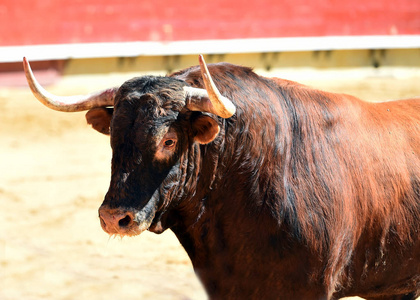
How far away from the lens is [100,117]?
3.27m

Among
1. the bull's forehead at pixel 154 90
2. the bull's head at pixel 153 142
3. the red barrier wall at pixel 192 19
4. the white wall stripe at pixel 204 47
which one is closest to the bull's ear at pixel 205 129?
the bull's head at pixel 153 142

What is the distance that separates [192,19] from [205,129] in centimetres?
833

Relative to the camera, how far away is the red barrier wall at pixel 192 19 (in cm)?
1021

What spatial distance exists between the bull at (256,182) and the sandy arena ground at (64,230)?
68cm

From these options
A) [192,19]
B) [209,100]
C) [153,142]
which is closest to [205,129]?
[209,100]

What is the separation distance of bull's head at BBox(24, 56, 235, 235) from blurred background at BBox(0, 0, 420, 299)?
1.82 meters

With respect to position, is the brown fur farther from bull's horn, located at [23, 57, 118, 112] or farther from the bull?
bull's horn, located at [23, 57, 118, 112]

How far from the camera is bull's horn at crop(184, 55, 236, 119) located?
272 cm

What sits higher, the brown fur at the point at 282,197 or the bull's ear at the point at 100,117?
the bull's ear at the point at 100,117

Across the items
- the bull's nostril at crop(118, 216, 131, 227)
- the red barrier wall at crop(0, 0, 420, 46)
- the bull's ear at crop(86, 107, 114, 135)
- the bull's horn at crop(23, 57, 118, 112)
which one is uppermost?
the red barrier wall at crop(0, 0, 420, 46)

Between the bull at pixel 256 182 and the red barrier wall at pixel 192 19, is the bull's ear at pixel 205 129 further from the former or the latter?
the red barrier wall at pixel 192 19

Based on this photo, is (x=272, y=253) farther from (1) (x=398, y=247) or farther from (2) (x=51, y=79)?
(2) (x=51, y=79)

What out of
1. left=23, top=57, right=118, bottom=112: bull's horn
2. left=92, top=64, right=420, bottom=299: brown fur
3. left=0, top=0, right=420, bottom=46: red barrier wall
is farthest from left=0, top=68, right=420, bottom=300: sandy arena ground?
left=0, top=0, right=420, bottom=46: red barrier wall

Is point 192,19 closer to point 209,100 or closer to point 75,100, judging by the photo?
point 75,100
